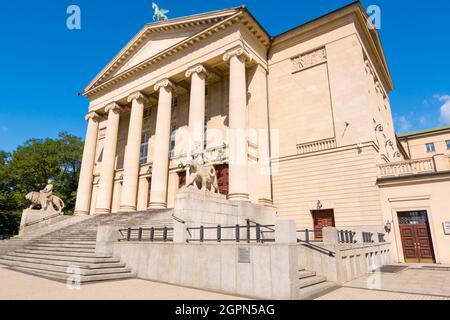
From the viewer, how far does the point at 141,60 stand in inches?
1115

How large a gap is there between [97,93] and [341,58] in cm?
2539

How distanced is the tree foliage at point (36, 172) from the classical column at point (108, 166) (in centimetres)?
1547

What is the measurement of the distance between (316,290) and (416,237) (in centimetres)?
1233

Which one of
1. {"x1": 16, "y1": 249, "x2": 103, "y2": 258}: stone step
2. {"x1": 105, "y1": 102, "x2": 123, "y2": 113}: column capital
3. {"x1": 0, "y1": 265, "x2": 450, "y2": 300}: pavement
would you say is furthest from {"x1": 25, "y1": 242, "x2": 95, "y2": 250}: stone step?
{"x1": 105, "y1": 102, "x2": 123, "y2": 113}: column capital

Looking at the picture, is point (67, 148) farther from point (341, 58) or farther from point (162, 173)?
point (341, 58)

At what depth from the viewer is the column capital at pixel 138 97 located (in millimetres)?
27406

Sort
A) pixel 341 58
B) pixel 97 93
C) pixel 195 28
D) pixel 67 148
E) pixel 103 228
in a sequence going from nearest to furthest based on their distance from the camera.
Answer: pixel 103 228 < pixel 341 58 < pixel 195 28 < pixel 97 93 < pixel 67 148

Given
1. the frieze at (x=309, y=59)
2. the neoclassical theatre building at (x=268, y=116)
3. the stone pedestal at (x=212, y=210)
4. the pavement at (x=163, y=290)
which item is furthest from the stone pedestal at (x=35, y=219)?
the frieze at (x=309, y=59)

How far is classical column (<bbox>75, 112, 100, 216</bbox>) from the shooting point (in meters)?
28.5

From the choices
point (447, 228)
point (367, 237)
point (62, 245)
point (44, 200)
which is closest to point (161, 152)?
point (62, 245)

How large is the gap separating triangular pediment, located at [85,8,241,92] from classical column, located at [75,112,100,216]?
4202mm

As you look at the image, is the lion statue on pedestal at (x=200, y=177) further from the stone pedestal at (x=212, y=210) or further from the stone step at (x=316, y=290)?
the stone step at (x=316, y=290)
